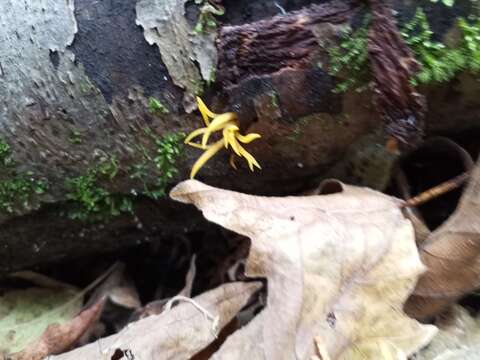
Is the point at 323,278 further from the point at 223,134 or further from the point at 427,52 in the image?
the point at 427,52

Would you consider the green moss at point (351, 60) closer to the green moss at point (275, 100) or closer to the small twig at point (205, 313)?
the green moss at point (275, 100)

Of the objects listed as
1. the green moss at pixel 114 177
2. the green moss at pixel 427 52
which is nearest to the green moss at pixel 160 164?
the green moss at pixel 114 177

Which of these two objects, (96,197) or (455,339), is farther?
(96,197)

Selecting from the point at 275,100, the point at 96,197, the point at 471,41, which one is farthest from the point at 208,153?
the point at 471,41

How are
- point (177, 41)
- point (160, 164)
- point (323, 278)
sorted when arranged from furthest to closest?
point (160, 164), point (177, 41), point (323, 278)

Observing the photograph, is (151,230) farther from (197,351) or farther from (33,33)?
(33,33)

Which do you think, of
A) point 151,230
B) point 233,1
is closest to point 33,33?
point 233,1

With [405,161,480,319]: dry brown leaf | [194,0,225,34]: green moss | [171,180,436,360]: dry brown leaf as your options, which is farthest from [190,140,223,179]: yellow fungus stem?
[405,161,480,319]: dry brown leaf

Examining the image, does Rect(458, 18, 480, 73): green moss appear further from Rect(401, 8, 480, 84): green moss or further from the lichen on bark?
the lichen on bark
